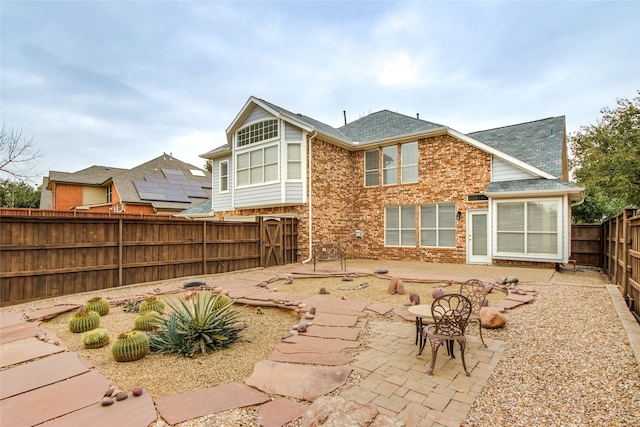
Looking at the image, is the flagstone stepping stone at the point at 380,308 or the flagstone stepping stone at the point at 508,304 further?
the flagstone stepping stone at the point at 508,304

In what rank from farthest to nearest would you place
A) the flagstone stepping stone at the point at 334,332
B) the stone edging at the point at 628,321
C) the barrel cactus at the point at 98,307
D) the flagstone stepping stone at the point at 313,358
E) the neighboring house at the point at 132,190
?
the neighboring house at the point at 132,190 → the barrel cactus at the point at 98,307 → the flagstone stepping stone at the point at 334,332 → the stone edging at the point at 628,321 → the flagstone stepping stone at the point at 313,358

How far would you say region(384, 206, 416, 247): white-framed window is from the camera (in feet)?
44.1

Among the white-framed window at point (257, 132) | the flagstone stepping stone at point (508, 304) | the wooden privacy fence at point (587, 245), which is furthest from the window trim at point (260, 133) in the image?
the wooden privacy fence at point (587, 245)

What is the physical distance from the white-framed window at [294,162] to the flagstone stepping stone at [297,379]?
10.1 meters

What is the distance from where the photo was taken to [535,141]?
1267 cm

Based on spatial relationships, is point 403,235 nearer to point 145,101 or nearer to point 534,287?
point 534,287


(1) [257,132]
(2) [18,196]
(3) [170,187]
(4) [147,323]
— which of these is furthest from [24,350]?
(2) [18,196]

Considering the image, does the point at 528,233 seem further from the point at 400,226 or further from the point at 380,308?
the point at 380,308

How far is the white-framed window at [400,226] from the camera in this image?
1345 cm

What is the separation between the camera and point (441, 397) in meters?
2.79

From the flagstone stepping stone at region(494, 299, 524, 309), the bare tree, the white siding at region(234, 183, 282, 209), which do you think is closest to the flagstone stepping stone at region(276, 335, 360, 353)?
the flagstone stepping stone at region(494, 299, 524, 309)

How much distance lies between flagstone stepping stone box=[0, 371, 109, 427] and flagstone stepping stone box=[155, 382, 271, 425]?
2.27 feet

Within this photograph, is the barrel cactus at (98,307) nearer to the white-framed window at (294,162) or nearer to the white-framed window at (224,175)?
the white-framed window at (294,162)

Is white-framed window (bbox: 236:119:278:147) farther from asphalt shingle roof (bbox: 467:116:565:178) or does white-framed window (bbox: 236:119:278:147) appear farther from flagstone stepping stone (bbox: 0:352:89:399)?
flagstone stepping stone (bbox: 0:352:89:399)
